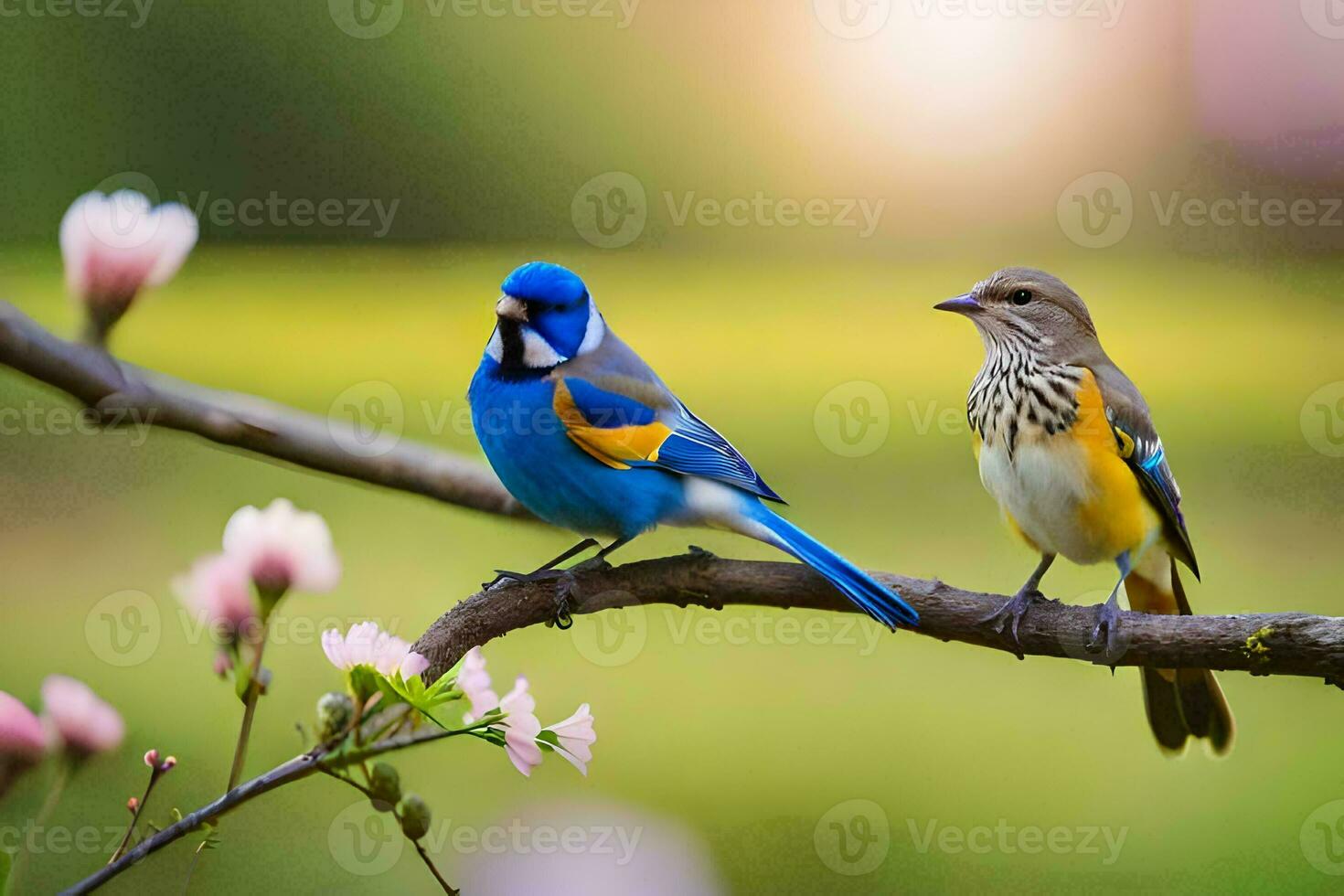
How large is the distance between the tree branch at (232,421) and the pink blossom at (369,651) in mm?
276

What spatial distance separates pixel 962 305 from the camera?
86cm

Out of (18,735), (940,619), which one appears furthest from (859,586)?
(18,735)

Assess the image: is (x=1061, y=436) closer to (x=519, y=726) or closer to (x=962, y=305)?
(x=962, y=305)

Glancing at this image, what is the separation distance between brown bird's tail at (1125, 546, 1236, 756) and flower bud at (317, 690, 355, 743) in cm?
65

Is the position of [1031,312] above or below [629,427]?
above

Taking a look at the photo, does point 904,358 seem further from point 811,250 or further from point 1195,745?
point 1195,745

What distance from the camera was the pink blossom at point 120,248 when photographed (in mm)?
692

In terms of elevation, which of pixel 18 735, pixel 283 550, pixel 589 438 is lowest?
pixel 18 735

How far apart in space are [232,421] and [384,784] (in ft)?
1.13

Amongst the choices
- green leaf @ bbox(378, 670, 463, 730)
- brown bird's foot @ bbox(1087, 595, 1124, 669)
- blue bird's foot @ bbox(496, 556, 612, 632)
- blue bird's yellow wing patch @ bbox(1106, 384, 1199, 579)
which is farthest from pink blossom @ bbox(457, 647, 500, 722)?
blue bird's yellow wing patch @ bbox(1106, 384, 1199, 579)

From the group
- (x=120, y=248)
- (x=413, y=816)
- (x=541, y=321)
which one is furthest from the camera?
(x=541, y=321)

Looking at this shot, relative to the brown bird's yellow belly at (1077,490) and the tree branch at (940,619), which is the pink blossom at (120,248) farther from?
the brown bird's yellow belly at (1077,490)

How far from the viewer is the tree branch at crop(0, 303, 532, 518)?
28.0 inches

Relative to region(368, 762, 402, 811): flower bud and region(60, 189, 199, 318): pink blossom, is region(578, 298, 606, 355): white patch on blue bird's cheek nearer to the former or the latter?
region(60, 189, 199, 318): pink blossom
